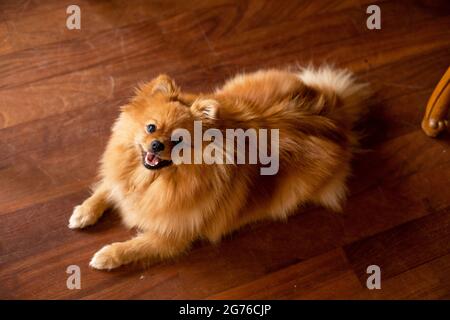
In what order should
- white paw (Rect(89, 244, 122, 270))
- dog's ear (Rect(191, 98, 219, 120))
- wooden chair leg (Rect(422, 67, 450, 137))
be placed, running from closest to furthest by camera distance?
dog's ear (Rect(191, 98, 219, 120)) → white paw (Rect(89, 244, 122, 270)) → wooden chair leg (Rect(422, 67, 450, 137))

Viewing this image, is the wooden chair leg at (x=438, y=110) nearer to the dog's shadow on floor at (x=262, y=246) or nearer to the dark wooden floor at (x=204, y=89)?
the dark wooden floor at (x=204, y=89)

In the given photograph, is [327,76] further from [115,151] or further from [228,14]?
[115,151]

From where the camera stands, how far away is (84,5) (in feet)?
7.98

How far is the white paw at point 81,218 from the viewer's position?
1898 mm

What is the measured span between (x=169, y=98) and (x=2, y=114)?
3.43ft

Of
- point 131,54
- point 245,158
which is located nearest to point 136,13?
point 131,54

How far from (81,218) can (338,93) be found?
1.23 meters

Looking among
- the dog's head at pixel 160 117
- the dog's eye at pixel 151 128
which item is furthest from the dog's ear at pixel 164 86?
the dog's eye at pixel 151 128

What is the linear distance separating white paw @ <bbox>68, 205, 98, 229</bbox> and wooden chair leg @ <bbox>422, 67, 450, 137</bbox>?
5.10 ft

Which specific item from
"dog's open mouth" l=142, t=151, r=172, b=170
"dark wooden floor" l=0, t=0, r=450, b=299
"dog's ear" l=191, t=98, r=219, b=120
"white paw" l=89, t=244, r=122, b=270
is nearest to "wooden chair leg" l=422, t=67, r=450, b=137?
"dark wooden floor" l=0, t=0, r=450, b=299

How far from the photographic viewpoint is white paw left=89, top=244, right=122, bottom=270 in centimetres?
181

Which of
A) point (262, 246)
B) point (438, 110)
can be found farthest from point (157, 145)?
point (438, 110)

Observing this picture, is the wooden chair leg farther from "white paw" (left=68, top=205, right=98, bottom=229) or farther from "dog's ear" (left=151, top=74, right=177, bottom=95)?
"white paw" (left=68, top=205, right=98, bottom=229)

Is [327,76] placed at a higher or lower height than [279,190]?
higher
